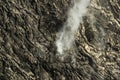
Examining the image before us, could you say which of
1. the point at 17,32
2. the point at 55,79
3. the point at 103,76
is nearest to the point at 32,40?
the point at 17,32

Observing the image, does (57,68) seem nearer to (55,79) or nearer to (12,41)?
(55,79)

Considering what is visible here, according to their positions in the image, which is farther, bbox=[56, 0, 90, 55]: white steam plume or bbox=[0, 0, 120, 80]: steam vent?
bbox=[56, 0, 90, 55]: white steam plume

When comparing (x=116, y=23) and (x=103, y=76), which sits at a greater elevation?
(x=116, y=23)

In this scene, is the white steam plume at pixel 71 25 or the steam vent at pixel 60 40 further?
the white steam plume at pixel 71 25

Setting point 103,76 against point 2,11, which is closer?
point 2,11

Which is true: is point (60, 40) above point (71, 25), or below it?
below
